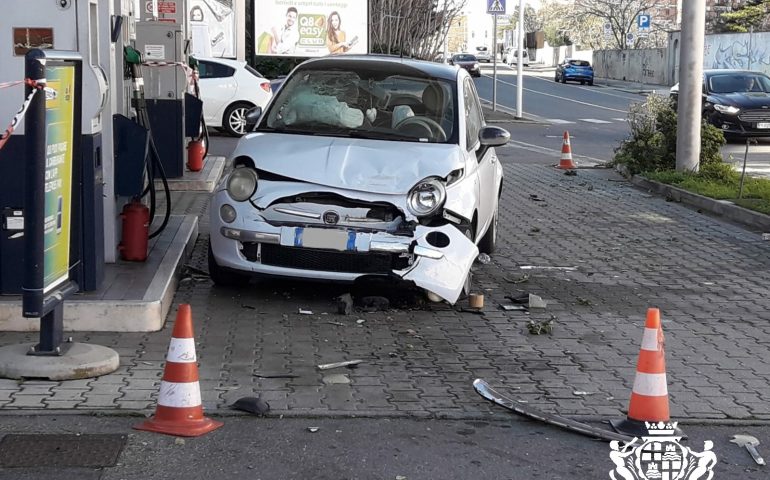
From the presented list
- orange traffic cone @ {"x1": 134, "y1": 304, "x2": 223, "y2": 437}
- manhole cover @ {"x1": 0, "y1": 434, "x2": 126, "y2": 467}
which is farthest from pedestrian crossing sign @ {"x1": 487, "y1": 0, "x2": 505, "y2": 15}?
manhole cover @ {"x1": 0, "y1": 434, "x2": 126, "y2": 467}

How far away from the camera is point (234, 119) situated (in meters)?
22.6

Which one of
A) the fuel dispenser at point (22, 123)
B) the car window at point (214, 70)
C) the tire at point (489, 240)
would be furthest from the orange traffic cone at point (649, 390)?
the car window at point (214, 70)

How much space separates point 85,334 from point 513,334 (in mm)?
2739

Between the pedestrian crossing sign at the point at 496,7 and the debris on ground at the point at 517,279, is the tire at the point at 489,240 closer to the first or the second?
the debris on ground at the point at 517,279

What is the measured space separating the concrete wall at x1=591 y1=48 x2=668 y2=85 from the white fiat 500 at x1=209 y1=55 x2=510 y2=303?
5468cm

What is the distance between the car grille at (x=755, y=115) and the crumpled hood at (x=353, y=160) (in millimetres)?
16232

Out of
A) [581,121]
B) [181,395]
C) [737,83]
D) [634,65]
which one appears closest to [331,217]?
[181,395]

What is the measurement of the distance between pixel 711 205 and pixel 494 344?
729 cm

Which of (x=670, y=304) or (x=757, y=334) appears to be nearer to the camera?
(x=757, y=334)

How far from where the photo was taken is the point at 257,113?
8938 mm

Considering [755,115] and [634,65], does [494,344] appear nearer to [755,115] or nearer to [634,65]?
[755,115]

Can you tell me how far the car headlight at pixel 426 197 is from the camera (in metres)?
7.62

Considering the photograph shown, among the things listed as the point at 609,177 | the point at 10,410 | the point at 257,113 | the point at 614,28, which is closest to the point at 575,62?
the point at 614,28

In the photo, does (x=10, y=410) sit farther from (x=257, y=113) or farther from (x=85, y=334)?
(x=257, y=113)
